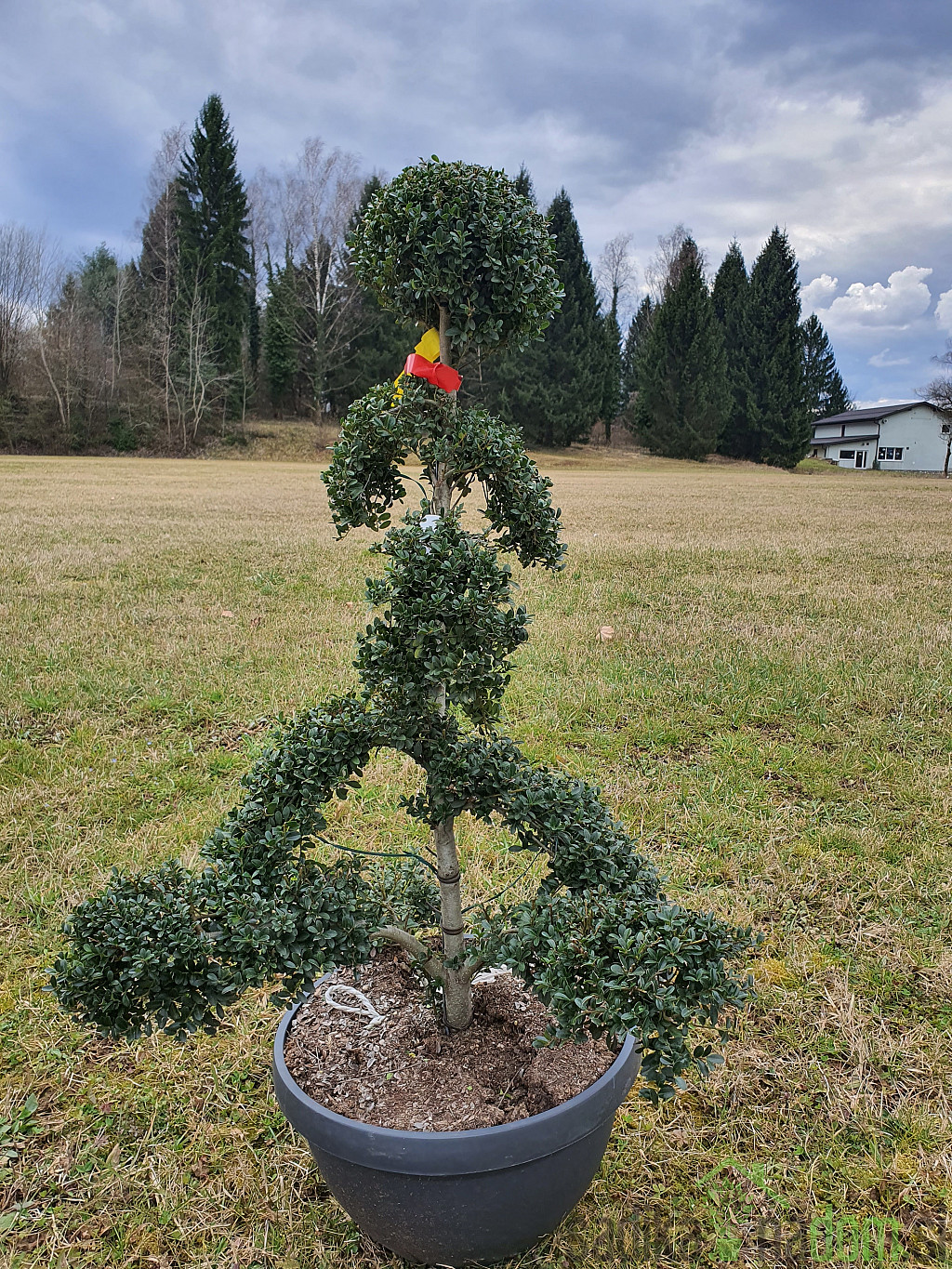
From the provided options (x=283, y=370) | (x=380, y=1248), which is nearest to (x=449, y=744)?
(x=380, y=1248)

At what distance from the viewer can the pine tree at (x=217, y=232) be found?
38.3 m

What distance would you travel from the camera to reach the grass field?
201 centimetres

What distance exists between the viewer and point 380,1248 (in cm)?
192

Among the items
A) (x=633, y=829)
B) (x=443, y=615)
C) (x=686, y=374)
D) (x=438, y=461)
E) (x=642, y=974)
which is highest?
(x=686, y=374)

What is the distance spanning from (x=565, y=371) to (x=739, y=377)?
31.9 ft

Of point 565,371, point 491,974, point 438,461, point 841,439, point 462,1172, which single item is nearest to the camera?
point 462,1172

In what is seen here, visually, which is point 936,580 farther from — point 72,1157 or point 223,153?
point 223,153

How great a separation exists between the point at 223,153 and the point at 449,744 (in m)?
46.3

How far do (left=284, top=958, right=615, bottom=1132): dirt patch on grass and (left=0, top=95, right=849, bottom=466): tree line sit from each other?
1334 inches

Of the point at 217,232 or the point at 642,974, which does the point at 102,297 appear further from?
the point at 642,974

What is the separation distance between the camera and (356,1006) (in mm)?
2186

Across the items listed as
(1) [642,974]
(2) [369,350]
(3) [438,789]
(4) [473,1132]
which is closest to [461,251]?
(3) [438,789]

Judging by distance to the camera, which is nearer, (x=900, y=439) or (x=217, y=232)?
(x=217, y=232)

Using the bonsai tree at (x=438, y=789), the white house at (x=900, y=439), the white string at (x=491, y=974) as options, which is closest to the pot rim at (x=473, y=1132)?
the bonsai tree at (x=438, y=789)
